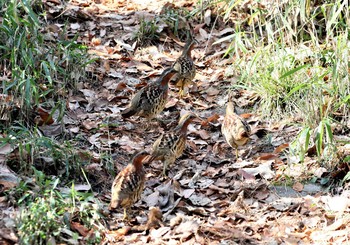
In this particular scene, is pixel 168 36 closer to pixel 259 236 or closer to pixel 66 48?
pixel 66 48

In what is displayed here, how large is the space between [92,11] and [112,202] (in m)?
5.21

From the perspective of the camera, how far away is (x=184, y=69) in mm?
9297

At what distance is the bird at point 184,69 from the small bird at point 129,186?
256 cm

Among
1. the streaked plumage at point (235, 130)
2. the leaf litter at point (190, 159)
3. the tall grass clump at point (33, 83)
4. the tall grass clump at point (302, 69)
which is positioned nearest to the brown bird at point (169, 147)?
the leaf litter at point (190, 159)

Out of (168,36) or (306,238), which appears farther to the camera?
(168,36)

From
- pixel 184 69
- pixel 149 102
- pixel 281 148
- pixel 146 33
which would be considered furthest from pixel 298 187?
pixel 146 33

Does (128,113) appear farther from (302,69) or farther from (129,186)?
(129,186)

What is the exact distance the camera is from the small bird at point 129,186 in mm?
6344

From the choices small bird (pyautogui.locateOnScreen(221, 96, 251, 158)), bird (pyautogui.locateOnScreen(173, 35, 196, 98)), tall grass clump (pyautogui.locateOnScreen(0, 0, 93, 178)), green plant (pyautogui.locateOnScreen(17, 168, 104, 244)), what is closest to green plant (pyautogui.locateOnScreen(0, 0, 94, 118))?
tall grass clump (pyautogui.locateOnScreen(0, 0, 93, 178))

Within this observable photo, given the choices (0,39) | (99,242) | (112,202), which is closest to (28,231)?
(99,242)

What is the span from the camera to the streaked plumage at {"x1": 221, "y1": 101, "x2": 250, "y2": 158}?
25.1 ft

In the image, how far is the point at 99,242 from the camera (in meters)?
5.90

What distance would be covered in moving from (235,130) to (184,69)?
183 centimetres

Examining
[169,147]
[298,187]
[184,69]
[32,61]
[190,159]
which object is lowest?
[190,159]
